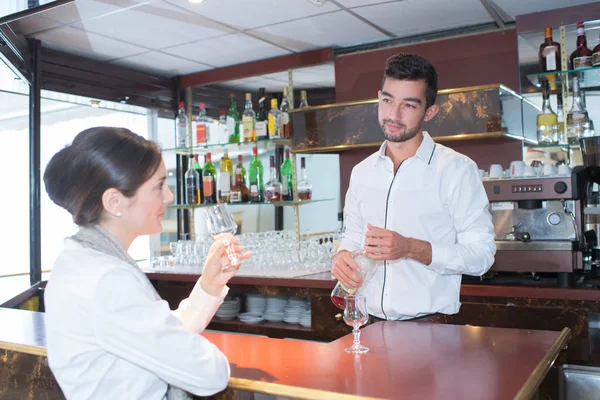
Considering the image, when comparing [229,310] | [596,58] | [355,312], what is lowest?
[229,310]

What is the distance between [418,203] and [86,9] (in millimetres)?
2339

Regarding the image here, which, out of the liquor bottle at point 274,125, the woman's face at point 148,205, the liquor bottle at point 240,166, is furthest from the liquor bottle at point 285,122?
the woman's face at point 148,205

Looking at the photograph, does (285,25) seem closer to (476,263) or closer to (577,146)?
(577,146)

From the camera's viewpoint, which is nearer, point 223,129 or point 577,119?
point 577,119

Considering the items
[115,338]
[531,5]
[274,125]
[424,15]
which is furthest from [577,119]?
[115,338]

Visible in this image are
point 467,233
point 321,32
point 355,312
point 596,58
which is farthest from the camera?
point 321,32

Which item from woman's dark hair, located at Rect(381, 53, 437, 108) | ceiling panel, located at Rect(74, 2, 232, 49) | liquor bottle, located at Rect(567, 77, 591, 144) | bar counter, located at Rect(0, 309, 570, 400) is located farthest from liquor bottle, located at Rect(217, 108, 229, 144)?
bar counter, located at Rect(0, 309, 570, 400)

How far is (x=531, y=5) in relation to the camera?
3.74m

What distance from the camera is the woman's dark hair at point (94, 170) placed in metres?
1.50

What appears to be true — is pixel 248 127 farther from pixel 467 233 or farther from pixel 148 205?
pixel 148 205

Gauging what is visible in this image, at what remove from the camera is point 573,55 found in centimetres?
375

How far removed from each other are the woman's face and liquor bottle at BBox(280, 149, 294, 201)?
128 inches

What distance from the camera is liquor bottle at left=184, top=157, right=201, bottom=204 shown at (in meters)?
5.26

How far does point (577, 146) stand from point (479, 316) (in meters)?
1.38
